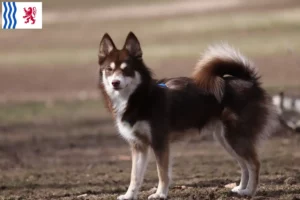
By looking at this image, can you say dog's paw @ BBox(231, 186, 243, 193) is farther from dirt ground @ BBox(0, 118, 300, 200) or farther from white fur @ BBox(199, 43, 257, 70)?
white fur @ BBox(199, 43, 257, 70)

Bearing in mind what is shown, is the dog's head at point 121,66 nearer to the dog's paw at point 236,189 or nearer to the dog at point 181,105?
the dog at point 181,105

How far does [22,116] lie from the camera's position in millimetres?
21703

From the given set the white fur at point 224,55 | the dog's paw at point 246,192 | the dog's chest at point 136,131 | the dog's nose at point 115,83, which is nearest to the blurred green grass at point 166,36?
the white fur at point 224,55

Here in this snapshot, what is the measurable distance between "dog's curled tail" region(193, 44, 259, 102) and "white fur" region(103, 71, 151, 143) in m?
0.87

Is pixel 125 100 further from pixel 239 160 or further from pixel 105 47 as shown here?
pixel 239 160

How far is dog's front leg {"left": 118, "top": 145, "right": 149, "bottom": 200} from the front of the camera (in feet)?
27.8

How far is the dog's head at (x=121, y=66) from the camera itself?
822cm

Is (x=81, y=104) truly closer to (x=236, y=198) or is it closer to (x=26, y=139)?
(x=26, y=139)

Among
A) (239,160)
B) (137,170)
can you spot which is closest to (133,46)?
(137,170)

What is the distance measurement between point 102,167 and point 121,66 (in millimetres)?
4547

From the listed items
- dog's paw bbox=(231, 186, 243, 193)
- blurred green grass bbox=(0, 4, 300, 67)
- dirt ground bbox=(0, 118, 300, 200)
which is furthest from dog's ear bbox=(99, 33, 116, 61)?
blurred green grass bbox=(0, 4, 300, 67)

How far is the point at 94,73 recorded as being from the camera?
104 ft

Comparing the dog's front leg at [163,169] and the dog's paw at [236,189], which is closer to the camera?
the dog's front leg at [163,169]

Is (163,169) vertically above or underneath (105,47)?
underneath
